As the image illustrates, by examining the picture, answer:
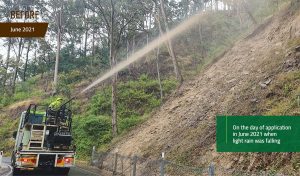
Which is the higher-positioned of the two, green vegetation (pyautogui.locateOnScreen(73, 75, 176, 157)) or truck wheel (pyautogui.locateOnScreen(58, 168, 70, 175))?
green vegetation (pyautogui.locateOnScreen(73, 75, 176, 157))

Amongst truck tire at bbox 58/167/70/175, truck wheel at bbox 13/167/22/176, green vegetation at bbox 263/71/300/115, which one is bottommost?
truck tire at bbox 58/167/70/175

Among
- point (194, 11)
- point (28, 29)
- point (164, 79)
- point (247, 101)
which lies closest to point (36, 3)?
point (164, 79)

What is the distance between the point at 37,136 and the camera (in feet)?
51.5

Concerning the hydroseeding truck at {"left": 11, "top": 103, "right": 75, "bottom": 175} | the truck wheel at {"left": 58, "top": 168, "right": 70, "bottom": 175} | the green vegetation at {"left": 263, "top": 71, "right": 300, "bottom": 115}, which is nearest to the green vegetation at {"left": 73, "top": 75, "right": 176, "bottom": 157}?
the truck wheel at {"left": 58, "top": 168, "right": 70, "bottom": 175}

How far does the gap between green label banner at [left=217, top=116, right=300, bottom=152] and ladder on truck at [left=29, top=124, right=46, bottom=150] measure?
1022 centimetres

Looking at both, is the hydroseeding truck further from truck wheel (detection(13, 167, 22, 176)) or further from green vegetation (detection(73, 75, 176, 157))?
green vegetation (detection(73, 75, 176, 157))

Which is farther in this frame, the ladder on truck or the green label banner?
the ladder on truck

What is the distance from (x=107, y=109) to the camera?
36.0 meters

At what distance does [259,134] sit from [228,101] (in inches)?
360

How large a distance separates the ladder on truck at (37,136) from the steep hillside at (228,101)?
17.7 ft

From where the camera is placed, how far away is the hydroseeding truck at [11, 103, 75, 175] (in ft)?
48.0

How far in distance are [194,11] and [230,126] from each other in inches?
2686

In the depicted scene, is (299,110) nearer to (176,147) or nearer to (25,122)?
(176,147)

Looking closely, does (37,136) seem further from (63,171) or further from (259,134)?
(259,134)
